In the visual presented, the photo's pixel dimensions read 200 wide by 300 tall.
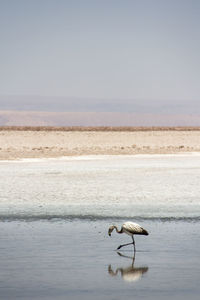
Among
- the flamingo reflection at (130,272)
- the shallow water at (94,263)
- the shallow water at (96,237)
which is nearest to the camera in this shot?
the shallow water at (94,263)

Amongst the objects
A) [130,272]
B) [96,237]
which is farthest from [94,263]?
[96,237]

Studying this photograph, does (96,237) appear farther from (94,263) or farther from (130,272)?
(130,272)

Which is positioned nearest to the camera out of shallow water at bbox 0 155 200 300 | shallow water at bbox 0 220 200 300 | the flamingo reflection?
shallow water at bbox 0 220 200 300

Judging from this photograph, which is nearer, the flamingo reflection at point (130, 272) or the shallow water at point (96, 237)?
the shallow water at point (96, 237)

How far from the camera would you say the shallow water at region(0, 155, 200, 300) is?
7910mm

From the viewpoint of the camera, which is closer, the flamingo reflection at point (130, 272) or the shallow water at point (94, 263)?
the shallow water at point (94, 263)

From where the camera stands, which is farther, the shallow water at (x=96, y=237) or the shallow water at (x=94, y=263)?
the shallow water at (x=96, y=237)

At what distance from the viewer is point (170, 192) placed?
17.6 m

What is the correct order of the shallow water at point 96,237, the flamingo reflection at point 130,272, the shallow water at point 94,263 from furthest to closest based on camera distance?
the flamingo reflection at point 130,272, the shallow water at point 96,237, the shallow water at point 94,263

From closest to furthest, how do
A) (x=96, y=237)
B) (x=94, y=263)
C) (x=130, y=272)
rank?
(x=130, y=272) < (x=94, y=263) < (x=96, y=237)

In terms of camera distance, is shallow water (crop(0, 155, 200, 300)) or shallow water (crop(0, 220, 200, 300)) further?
shallow water (crop(0, 155, 200, 300))

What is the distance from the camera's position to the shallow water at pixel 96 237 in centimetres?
791

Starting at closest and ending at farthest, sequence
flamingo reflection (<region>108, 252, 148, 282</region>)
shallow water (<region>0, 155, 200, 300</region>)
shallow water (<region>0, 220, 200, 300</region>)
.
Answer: shallow water (<region>0, 220, 200, 300</region>) → shallow water (<region>0, 155, 200, 300</region>) → flamingo reflection (<region>108, 252, 148, 282</region>)

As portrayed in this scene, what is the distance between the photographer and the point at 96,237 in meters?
11.2
